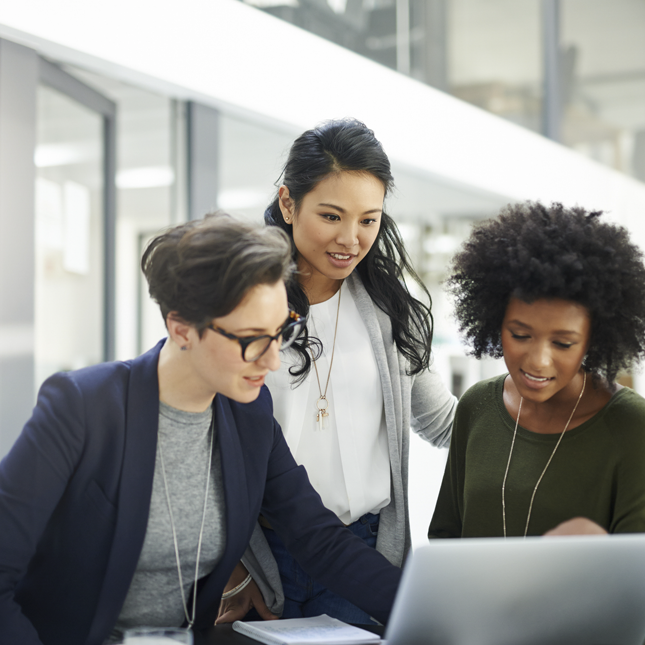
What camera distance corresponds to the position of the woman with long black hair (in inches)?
65.4

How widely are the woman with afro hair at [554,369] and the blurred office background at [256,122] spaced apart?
0.24 m

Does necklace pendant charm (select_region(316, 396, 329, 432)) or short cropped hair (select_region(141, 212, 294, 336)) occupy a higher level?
short cropped hair (select_region(141, 212, 294, 336))

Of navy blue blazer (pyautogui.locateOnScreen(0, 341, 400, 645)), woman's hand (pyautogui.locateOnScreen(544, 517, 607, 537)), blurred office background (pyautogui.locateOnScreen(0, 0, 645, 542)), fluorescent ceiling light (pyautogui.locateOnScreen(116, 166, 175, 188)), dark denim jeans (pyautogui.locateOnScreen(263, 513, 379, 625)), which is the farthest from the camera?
fluorescent ceiling light (pyautogui.locateOnScreen(116, 166, 175, 188))

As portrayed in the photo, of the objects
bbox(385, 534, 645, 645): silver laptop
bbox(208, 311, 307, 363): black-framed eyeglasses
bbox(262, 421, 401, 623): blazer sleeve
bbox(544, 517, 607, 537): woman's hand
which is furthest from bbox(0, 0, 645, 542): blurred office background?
bbox(385, 534, 645, 645): silver laptop


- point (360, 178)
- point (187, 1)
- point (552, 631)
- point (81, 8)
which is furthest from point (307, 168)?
point (187, 1)

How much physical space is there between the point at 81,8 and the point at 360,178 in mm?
1371

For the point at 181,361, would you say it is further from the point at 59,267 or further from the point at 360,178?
the point at 59,267

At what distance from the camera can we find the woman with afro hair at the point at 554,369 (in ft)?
4.27

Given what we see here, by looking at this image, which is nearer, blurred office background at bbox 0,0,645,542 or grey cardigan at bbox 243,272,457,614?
grey cardigan at bbox 243,272,457,614

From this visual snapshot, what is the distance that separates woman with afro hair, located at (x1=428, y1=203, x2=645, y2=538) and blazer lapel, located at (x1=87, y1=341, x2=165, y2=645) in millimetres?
629

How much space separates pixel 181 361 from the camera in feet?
4.55

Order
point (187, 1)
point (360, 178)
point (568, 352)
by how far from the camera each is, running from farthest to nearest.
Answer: point (187, 1) < point (360, 178) < point (568, 352)

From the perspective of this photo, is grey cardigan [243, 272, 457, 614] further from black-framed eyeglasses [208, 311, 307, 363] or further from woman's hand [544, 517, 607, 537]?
woman's hand [544, 517, 607, 537]

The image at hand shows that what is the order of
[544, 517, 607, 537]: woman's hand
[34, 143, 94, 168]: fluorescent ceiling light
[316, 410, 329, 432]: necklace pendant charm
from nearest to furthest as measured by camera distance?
1. [544, 517, 607, 537]: woman's hand
2. [316, 410, 329, 432]: necklace pendant charm
3. [34, 143, 94, 168]: fluorescent ceiling light
